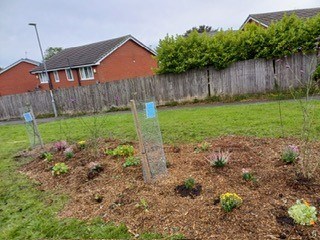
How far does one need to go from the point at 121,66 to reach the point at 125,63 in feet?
1.93

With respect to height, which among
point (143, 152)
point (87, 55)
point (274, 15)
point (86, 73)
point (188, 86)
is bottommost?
point (143, 152)

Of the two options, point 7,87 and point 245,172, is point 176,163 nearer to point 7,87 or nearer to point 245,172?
point 245,172

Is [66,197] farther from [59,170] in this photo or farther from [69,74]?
[69,74]

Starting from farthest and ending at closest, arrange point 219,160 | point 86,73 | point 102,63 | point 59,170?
1. point 86,73
2. point 102,63
3. point 59,170
4. point 219,160

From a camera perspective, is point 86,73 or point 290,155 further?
point 86,73

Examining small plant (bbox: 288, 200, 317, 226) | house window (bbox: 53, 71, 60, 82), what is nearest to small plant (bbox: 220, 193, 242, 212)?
small plant (bbox: 288, 200, 317, 226)

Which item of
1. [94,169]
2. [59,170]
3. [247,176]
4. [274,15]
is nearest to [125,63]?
[274,15]

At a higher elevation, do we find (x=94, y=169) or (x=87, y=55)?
(x=87, y=55)

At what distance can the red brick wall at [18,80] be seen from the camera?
1180 inches

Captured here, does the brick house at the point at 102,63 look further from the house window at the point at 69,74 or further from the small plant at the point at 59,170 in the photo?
the small plant at the point at 59,170

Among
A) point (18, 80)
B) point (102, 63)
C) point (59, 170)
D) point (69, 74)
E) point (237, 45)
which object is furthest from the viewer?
point (18, 80)

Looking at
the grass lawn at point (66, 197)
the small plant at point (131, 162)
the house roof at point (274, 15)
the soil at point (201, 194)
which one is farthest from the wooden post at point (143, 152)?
the house roof at point (274, 15)

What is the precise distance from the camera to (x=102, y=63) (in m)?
23.2

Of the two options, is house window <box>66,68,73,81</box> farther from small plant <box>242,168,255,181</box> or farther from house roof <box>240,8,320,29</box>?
small plant <box>242,168,255,181</box>
